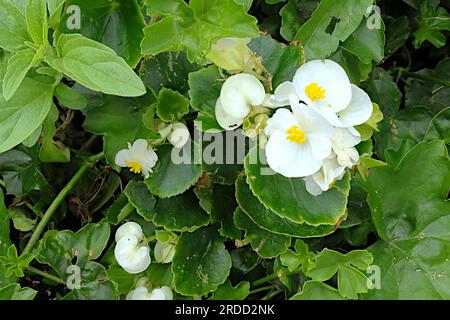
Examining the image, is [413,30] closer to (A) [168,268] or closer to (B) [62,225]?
(A) [168,268]

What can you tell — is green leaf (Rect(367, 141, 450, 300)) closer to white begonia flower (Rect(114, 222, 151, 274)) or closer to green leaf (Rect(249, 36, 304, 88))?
green leaf (Rect(249, 36, 304, 88))

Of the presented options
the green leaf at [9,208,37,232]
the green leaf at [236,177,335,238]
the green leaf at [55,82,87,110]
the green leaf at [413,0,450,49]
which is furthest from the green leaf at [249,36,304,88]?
the green leaf at [9,208,37,232]

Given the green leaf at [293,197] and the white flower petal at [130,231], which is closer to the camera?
the green leaf at [293,197]

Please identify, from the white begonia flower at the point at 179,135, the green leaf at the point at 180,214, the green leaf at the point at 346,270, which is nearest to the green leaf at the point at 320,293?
the green leaf at the point at 346,270

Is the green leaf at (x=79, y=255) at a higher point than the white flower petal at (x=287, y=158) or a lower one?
lower

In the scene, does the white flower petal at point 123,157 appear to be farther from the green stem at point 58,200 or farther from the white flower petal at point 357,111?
the white flower petal at point 357,111

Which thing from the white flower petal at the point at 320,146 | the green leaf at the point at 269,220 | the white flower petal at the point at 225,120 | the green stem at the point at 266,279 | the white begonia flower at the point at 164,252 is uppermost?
the white flower petal at the point at 320,146

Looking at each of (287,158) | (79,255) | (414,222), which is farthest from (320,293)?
(79,255)
